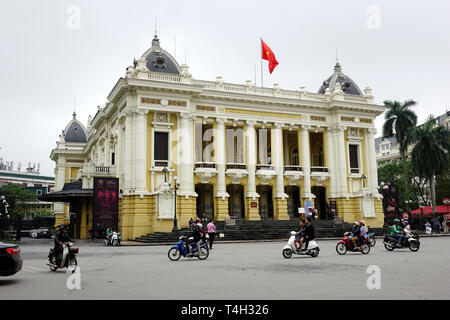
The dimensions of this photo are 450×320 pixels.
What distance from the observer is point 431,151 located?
47562 millimetres

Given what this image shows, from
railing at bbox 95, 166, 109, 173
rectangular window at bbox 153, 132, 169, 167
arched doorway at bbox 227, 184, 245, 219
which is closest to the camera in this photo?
rectangular window at bbox 153, 132, 169, 167

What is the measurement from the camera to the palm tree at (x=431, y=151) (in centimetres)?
4753

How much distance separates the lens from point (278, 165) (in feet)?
126

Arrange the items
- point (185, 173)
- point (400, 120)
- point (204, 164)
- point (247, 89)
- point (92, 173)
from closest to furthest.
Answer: point (185, 173)
point (204, 164)
point (92, 173)
point (247, 89)
point (400, 120)

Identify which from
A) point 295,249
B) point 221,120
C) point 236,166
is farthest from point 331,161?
point 295,249

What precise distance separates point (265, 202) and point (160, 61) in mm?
16169

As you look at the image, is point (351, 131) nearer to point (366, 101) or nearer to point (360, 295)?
point (366, 101)

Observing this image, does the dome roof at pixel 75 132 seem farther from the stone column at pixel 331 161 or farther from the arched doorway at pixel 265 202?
the stone column at pixel 331 161

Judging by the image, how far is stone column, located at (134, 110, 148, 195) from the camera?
32.8 metres

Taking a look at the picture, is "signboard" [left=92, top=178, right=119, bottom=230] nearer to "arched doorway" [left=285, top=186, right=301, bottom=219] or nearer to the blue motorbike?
the blue motorbike

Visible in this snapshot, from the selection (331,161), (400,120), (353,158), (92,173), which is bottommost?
(92,173)

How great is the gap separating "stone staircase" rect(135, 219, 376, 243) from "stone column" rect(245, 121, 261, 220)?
1898mm

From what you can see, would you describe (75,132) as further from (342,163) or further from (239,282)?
(239,282)

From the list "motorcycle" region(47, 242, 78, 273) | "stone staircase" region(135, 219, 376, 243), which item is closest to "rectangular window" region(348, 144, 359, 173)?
"stone staircase" region(135, 219, 376, 243)
